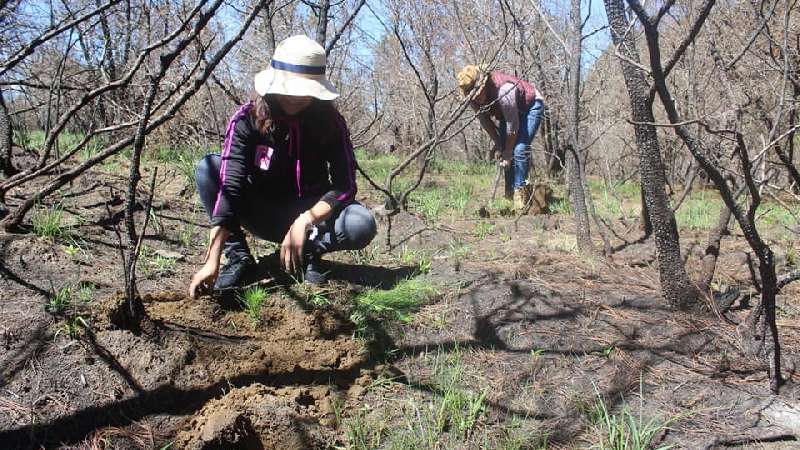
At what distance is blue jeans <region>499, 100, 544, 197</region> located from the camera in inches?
200

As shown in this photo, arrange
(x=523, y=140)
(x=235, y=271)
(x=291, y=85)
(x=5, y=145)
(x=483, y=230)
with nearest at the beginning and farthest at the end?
(x=291, y=85)
(x=235, y=271)
(x=5, y=145)
(x=483, y=230)
(x=523, y=140)

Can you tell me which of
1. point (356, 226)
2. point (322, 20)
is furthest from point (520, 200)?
point (356, 226)

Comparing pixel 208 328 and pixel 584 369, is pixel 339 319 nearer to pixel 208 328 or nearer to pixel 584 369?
pixel 208 328

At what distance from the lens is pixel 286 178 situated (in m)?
2.83

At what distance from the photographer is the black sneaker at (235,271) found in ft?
8.40

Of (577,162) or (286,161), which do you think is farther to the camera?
(577,162)

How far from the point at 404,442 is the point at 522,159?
12.1ft

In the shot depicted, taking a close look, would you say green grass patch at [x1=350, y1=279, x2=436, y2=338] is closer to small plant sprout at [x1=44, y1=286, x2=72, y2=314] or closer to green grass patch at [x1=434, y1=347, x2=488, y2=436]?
green grass patch at [x1=434, y1=347, x2=488, y2=436]

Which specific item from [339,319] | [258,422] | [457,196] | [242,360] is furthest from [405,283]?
[457,196]

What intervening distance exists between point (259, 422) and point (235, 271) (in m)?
0.95

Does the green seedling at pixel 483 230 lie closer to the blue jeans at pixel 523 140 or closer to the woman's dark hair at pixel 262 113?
the blue jeans at pixel 523 140

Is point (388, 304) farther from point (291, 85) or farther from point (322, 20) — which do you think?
point (322, 20)

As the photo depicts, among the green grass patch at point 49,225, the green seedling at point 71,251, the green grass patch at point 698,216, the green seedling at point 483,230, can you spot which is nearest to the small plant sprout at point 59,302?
the green seedling at point 71,251

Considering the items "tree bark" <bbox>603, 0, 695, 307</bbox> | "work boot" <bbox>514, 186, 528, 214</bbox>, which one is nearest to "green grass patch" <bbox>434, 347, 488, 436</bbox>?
"tree bark" <bbox>603, 0, 695, 307</bbox>
